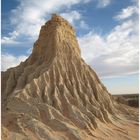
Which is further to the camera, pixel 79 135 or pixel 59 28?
pixel 59 28

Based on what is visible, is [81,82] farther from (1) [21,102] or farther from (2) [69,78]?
(1) [21,102]

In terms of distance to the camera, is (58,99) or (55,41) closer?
(58,99)

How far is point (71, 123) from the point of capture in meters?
21.6

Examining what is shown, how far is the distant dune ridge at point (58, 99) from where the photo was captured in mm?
19531

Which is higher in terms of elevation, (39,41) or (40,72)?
(39,41)

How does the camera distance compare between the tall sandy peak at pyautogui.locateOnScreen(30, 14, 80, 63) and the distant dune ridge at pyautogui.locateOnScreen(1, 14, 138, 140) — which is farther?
the tall sandy peak at pyautogui.locateOnScreen(30, 14, 80, 63)

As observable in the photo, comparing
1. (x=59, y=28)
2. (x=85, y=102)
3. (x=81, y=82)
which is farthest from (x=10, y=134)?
(x=59, y=28)

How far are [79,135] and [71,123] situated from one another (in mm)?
2242

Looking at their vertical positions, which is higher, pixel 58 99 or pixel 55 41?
pixel 55 41

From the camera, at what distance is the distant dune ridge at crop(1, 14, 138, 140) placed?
19.5 metres

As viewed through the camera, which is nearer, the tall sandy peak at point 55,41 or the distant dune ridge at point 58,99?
the distant dune ridge at point 58,99

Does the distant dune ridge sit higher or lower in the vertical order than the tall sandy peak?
lower

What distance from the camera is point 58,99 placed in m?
24.0

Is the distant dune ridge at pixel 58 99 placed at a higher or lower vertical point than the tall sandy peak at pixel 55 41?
lower
